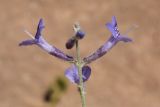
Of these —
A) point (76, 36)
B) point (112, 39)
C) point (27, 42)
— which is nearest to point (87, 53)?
point (112, 39)

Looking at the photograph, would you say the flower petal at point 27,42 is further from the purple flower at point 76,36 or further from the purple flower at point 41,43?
the purple flower at point 76,36

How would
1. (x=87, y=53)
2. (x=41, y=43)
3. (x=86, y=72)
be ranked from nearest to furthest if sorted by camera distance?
1. (x=86, y=72)
2. (x=41, y=43)
3. (x=87, y=53)

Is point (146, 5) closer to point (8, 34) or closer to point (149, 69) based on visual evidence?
point (149, 69)

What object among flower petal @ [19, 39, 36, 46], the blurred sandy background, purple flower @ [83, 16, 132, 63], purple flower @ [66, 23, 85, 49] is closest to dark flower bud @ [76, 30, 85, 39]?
purple flower @ [66, 23, 85, 49]

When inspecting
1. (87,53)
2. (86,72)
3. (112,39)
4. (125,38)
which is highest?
(87,53)

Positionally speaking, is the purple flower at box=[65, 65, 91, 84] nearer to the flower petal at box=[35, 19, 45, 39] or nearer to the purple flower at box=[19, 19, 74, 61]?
the purple flower at box=[19, 19, 74, 61]

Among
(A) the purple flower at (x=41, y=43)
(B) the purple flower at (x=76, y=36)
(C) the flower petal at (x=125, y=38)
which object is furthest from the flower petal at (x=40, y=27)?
(C) the flower petal at (x=125, y=38)

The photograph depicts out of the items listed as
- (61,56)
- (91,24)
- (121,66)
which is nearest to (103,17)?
(91,24)

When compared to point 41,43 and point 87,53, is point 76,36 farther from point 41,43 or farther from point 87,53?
point 87,53
